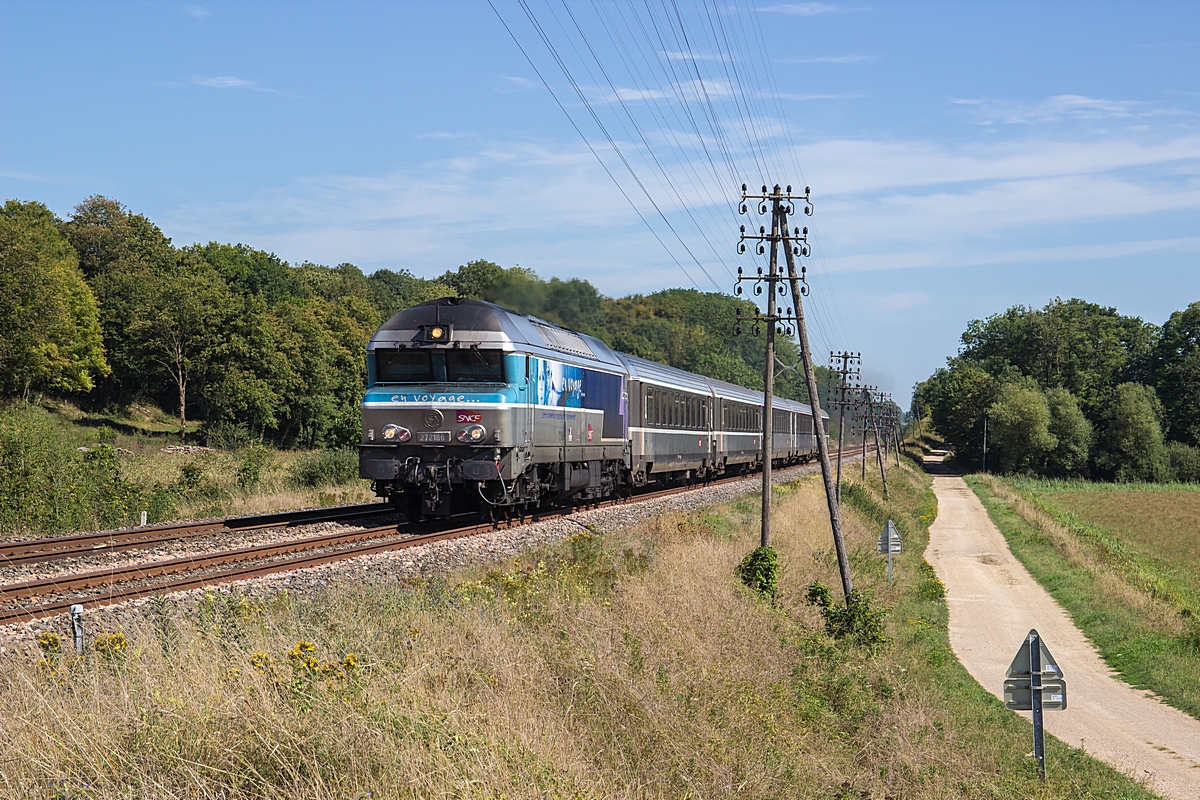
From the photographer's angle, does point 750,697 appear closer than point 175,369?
Yes

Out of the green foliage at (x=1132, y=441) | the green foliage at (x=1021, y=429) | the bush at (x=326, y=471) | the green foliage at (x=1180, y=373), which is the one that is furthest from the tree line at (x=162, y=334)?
the green foliage at (x=1180, y=373)

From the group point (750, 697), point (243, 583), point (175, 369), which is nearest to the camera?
point (750, 697)

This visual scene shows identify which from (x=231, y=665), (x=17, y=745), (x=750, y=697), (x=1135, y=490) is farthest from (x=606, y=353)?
(x=1135, y=490)

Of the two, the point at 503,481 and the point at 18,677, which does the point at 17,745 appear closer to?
the point at 18,677

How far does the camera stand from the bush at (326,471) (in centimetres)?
3084

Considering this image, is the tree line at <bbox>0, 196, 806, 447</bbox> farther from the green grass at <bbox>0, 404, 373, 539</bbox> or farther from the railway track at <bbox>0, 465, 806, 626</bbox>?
the railway track at <bbox>0, 465, 806, 626</bbox>

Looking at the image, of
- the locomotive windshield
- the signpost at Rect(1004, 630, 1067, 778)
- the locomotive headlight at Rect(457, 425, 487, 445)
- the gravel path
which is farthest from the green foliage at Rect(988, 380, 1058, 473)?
the signpost at Rect(1004, 630, 1067, 778)

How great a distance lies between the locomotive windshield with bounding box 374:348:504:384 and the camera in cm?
1906

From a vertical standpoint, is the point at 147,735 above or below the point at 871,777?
above

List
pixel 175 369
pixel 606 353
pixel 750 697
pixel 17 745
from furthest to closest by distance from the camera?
1. pixel 175 369
2. pixel 606 353
3. pixel 750 697
4. pixel 17 745

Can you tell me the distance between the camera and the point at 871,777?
11.5 meters

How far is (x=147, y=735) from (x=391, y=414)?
42.3 ft

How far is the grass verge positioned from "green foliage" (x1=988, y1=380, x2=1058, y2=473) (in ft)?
326

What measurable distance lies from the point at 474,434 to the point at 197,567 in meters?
5.49
